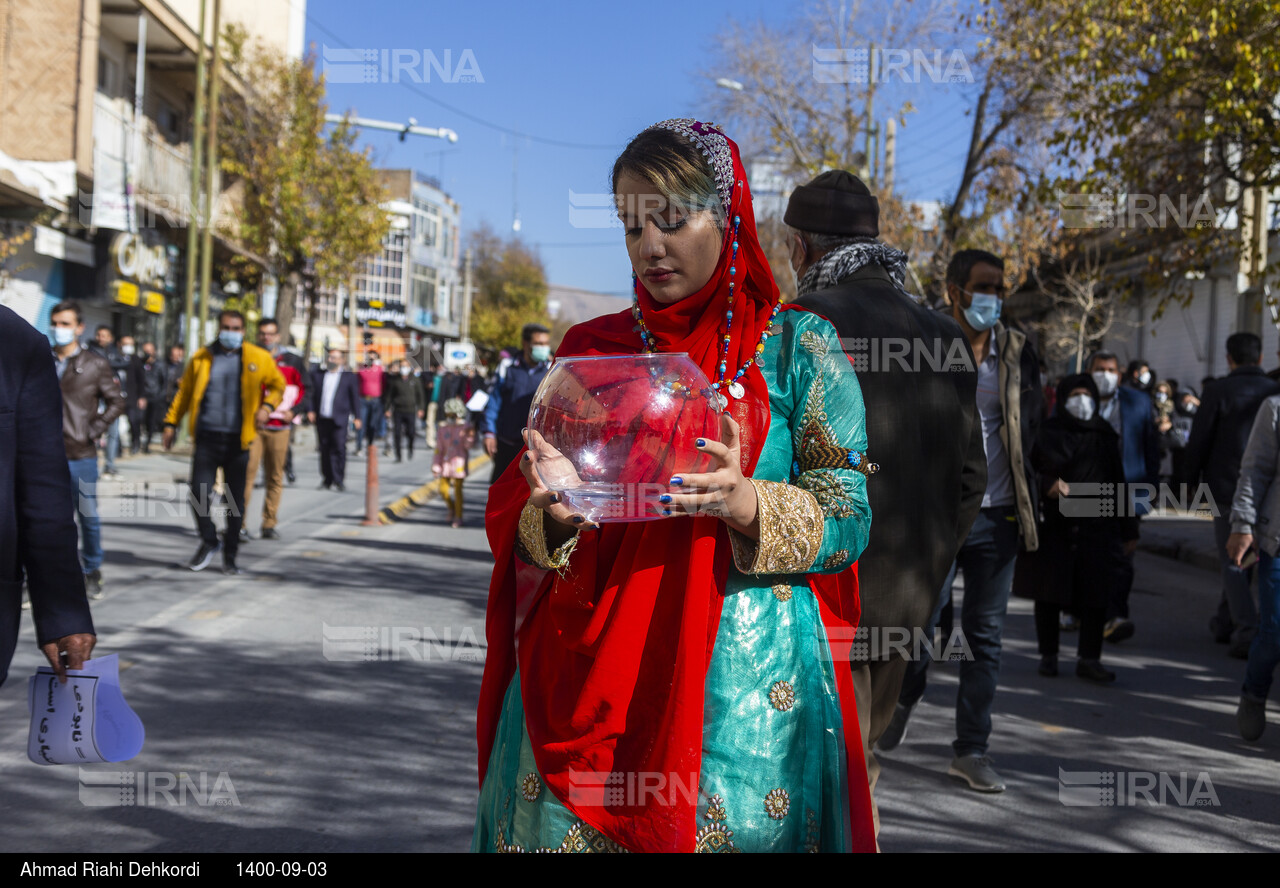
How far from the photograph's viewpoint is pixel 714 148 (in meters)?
2.07

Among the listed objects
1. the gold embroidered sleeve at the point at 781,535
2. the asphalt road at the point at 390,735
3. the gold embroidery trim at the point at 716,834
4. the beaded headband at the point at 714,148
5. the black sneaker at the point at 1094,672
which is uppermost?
the beaded headband at the point at 714,148

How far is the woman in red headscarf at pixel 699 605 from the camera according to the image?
6.31 ft

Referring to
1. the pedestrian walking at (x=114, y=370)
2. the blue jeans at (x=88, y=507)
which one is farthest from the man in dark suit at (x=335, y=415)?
the blue jeans at (x=88, y=507)

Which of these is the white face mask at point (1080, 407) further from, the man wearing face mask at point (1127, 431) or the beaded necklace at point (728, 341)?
the beaded necklace at point (728, 341)

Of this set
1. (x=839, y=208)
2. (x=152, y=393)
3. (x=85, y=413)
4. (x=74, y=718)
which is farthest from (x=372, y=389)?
(x=74, y=718)

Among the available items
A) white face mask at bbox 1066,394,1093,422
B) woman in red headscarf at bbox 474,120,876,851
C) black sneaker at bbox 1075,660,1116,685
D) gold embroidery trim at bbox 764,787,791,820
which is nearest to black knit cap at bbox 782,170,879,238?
woman in red headscarf at bbox 474,120,876,851

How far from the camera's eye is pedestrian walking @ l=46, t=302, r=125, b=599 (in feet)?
26.2

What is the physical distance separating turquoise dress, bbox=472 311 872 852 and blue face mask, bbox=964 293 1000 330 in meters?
3.29

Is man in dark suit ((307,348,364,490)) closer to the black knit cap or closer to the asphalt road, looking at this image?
the asphalt road

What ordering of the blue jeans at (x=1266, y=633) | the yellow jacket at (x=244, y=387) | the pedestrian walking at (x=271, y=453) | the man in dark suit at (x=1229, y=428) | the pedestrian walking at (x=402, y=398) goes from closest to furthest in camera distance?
the blue jeans at (x=1266, y=633) < the man in dark suit at (x=1229, y=428) < the yellow jacket at (x=244, y=387) < the pedestrian walking at (x=271, y=453) < the pedestrian walking at (x=402, y=398)

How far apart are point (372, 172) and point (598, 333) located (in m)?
28.2

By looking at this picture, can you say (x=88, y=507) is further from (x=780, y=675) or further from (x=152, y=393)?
(x=152, y=393)

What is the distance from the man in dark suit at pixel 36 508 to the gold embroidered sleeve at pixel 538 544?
1367mm

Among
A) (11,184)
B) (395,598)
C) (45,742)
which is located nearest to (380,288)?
(11,184)
